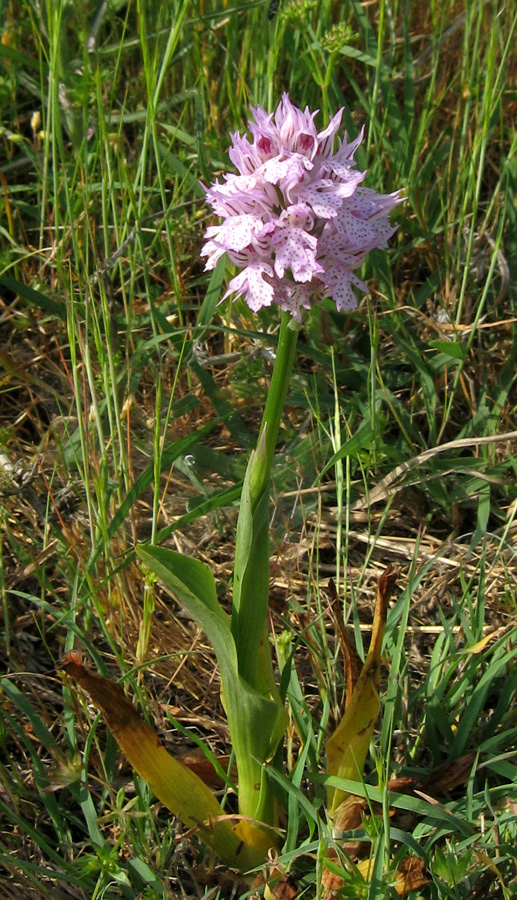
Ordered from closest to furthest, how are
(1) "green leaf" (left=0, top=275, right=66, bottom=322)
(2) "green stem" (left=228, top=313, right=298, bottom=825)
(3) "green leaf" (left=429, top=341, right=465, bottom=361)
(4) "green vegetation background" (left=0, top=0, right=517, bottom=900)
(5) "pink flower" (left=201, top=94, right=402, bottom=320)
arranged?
(5) "pink flower" (left=201, top=94, right=402, bottom=320) → (2) "green stem" (left=228, top=313, right=298, bottom=825) → (4) "green vegetation background" (left=0, top=0, right=517, bottom=900) → (3) "green leaf" (left=429, top=341, right=465, bottom=361) → (1) "green leaf" (left=0, top=275, right=66, bottom=322)

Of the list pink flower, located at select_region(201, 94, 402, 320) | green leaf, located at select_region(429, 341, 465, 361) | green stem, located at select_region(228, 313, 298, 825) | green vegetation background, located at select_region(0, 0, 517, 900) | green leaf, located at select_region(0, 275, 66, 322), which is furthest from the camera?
green leaf, located at select_region(0, 275, 66, 322)

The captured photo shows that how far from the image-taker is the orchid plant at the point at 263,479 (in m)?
0.89

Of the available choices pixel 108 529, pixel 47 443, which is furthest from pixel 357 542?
pixel 47 443

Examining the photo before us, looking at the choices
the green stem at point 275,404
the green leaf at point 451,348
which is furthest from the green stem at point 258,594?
the green leaf at point 451,348

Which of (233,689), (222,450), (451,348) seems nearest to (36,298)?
(222,450)

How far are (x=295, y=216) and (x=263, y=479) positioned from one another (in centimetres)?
32

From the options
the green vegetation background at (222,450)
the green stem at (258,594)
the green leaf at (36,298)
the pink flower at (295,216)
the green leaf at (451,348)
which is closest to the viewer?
the pink flower at (295,216)

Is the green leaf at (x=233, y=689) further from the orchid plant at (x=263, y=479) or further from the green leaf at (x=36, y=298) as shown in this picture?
the green leaf at (x=36, y=298)

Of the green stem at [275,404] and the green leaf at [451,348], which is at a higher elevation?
the green stem at [275,404]

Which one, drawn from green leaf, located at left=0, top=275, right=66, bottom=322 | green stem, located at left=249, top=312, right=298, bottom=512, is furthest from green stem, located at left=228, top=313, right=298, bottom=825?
green leaf, located at left=0, top=275, right=66, bottom=322

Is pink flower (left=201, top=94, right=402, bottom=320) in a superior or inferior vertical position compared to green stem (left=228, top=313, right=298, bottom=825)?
superior

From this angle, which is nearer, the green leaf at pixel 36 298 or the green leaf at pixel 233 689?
the green leaf at pixel 233 689

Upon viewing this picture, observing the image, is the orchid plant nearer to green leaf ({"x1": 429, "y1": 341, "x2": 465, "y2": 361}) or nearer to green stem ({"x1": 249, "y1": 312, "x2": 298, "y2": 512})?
green stem ({"x1": 249, "y1": 312, "x2": 298, "y2": 512})

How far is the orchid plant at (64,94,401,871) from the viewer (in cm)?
89
